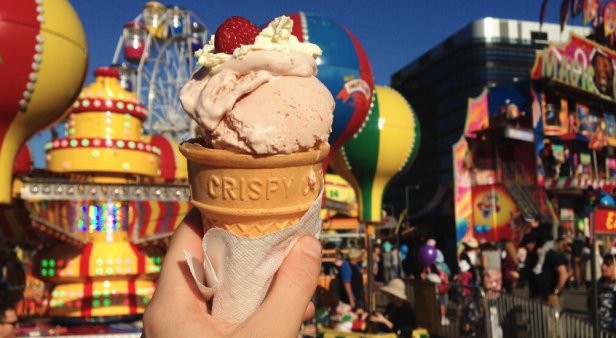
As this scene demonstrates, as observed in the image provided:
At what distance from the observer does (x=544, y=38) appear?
59.0m

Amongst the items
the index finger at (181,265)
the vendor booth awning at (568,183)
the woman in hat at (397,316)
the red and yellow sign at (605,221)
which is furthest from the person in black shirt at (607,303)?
the vendor booth awning at (568,183)

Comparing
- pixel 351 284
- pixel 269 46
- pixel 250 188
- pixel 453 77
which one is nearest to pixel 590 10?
pixel 351 284

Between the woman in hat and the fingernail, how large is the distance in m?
4.04

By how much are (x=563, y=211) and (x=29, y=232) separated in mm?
19396

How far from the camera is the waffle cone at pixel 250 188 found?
186 centimetres

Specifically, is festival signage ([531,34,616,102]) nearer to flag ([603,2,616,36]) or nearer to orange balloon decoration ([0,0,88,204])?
flag ([603,2,616,36])

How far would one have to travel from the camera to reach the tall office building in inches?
2059

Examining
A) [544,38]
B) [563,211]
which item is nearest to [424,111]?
[544,38]

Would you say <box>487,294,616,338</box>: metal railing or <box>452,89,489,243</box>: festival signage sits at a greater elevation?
<box>452,89,489,243</box>: festival signage

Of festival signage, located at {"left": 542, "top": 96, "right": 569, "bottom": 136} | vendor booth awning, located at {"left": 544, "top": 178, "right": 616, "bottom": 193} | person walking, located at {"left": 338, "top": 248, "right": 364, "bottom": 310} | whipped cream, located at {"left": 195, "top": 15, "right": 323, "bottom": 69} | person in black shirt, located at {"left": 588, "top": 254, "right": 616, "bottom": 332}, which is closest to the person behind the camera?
whipped cream, located at {"left": 195, "top": 15, "right": 323, "bottom": 69}

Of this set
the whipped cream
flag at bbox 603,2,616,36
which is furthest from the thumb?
flag at bbox 603,2,616,36

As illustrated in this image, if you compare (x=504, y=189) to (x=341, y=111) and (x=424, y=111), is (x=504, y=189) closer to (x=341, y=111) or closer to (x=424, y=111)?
(x=341, y=111)

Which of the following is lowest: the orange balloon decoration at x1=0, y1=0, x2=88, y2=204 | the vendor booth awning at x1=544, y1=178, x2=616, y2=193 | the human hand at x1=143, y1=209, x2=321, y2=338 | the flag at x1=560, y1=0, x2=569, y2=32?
the human hand at x1=143, y1=209, x2=321, y2=338

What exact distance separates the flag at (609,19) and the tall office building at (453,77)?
24652 millimetres
